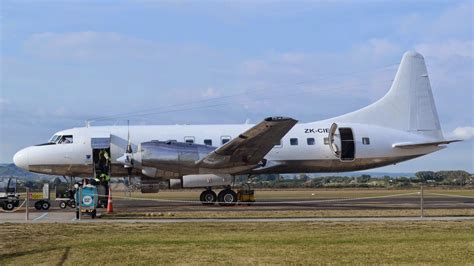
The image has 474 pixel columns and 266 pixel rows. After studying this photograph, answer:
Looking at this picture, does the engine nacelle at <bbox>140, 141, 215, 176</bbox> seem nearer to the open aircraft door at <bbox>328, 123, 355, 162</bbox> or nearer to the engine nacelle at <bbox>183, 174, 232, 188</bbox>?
the engine nacelle at <bbox>183, 174, 232, 188</bbox>

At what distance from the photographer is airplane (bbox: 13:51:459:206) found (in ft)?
99.6

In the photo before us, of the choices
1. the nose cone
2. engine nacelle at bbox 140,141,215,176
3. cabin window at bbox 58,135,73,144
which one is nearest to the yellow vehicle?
engine nacelle at bbox 140,141,215,176

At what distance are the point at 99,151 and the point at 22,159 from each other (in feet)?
13.4

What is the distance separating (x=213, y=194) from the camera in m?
30.9

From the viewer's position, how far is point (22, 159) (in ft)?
108

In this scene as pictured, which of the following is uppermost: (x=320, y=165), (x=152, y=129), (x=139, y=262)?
(x=152, y=129)

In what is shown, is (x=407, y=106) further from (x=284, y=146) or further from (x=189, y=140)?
(x=189, y=140)

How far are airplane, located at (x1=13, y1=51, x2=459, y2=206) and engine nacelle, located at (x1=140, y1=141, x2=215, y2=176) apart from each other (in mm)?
48

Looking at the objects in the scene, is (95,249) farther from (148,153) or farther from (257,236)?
(148,153)

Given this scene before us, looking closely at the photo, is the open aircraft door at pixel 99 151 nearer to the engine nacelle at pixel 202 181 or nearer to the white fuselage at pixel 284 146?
the white fuselage at pixel 284 146

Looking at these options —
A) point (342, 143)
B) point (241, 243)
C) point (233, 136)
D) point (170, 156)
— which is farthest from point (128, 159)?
point (241, 243)

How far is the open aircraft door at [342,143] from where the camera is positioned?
106 ft

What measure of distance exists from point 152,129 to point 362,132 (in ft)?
Answer: 35.2

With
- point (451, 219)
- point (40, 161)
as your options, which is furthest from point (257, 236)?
point (40, 161)
